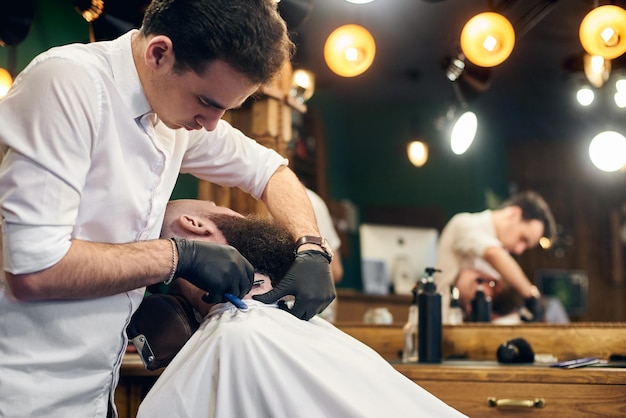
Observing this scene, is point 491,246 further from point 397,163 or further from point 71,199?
point 71,199

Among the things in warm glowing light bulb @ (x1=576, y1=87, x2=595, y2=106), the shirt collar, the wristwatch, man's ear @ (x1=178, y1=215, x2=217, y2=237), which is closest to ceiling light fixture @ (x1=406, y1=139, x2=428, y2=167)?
warm glowing light bulb @ (x1=576, y1=87, x2=595, y2=106)

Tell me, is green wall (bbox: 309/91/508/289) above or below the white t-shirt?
above

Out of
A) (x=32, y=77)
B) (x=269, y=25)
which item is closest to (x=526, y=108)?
(x=269, y=25)

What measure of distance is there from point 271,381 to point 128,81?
0.65 meters

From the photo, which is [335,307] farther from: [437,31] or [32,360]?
[32,360]

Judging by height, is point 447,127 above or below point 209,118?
above

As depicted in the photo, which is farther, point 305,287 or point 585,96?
point 585,96

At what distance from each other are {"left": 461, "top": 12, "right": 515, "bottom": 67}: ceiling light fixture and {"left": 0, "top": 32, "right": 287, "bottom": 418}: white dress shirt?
1922mm

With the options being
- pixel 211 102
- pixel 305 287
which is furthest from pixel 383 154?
pixel 211 102

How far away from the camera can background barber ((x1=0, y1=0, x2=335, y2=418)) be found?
135cm

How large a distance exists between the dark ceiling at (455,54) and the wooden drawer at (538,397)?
1.66m

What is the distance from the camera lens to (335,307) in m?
3.34

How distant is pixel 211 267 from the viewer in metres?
1.50

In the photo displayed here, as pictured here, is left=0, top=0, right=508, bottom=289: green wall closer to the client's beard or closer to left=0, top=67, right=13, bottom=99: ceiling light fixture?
left=0, top=67, right=13, bottom=99: ceiling light fixture
